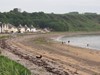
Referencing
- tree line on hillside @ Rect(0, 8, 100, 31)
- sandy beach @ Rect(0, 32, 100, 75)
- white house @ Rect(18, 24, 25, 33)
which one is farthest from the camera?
tree line on hillside @ Rect(0, 8, 100, 31)

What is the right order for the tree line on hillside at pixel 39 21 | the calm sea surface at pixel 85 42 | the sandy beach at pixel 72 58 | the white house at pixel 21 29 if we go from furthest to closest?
the tree line on hillside at pixel 39 21 → the white house at pixel 21 29 → the calm sea surface at pixel 85 42 → the sandy beach at pixel 72 58

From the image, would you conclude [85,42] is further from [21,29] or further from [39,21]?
[39,21]

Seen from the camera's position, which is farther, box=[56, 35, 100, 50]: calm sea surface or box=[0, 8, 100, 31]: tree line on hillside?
box=[0, 8, 100, 31]: tree line on hillside

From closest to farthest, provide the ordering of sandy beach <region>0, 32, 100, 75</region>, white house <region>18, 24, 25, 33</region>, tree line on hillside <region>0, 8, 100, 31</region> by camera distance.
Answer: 1. sandy beach <region>0, 32, 100, 75</region>
2. white house <region>18, 24, 25, 33</region>
3. tree line on hillside <region>0, 8, 100, 31</region>

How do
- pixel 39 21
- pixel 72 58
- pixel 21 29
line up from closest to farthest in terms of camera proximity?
pixel 72 58 → pixel 21 29 → pixel 39 21

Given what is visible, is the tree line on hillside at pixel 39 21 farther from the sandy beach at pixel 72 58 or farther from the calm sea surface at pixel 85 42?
the sandy beach at pixel 72 58

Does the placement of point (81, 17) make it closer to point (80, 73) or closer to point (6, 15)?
point (6, 15)

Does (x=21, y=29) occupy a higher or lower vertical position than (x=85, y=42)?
higher

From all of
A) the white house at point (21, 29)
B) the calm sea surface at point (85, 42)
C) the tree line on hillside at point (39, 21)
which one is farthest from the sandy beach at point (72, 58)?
the tree line on hillside at point (39, 21)

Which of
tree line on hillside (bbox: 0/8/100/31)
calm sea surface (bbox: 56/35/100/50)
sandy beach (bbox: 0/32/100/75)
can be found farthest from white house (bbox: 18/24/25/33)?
sandy beach (bbox: 0/32/100/75)

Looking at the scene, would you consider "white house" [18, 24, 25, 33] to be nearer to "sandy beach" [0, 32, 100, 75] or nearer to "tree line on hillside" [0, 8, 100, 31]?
"tree line on hillside" [0, 8, 100, 31]

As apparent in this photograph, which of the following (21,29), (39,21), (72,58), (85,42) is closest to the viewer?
(72,58)

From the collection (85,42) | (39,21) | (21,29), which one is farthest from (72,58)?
(39,21)

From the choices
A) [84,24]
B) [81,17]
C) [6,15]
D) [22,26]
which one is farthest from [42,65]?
[81,17]
